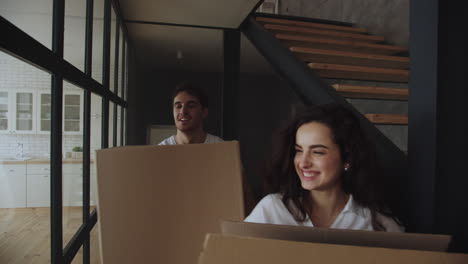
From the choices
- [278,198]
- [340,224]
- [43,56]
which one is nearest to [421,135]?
[340,224]

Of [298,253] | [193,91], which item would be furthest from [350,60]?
[298,253]

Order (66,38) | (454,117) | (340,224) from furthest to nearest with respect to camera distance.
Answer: (66,38), (340,224), (454,117)

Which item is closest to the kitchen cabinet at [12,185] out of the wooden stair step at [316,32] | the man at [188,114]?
the man at [188,114]

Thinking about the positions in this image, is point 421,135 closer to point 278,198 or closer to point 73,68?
point 278,198

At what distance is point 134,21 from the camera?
11.1 ft

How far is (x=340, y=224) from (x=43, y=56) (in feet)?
3.38

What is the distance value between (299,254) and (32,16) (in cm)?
106

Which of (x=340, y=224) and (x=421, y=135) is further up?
(x=421, y=135)

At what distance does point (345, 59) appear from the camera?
8.73ft

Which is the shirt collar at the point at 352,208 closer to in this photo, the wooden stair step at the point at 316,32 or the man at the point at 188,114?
the man at the point at 188,114

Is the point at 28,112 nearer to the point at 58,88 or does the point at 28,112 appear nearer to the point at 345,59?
the point at 58,88

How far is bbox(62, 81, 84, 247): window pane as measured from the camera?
4.89 ft

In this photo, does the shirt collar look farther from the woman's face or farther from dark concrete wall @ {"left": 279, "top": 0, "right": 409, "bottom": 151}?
dark concrete wall @ {"left": 279, "top": 0, "right": 409, "bottom": 151}

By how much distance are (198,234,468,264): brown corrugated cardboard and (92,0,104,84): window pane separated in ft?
5.84
